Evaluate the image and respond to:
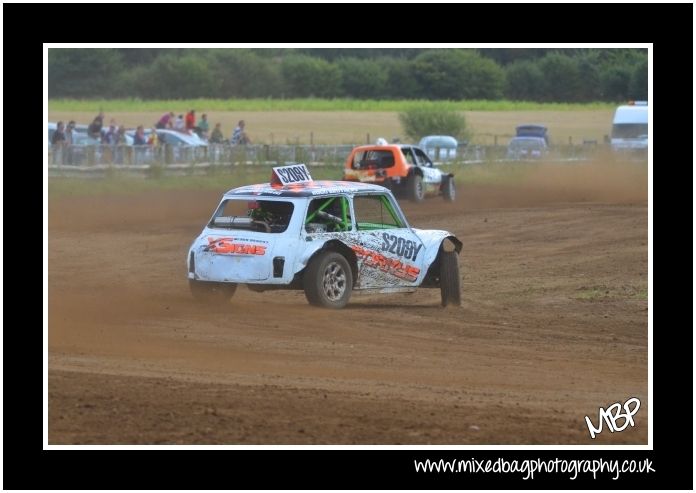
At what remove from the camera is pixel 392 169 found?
97.5 feet

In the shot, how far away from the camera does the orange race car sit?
29578mm

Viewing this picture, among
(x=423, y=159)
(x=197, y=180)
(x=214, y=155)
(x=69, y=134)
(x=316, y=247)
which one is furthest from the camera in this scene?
(x=214, y=155)

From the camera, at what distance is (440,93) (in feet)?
152

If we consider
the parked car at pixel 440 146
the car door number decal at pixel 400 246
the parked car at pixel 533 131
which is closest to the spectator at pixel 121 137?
the parked car at pixel 440 146

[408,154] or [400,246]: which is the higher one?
[408,154]

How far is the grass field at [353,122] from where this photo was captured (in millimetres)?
43375

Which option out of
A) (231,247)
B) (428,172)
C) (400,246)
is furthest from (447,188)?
(231,247)

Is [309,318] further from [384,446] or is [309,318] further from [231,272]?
[384,446]

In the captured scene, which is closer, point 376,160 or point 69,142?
point 376,160

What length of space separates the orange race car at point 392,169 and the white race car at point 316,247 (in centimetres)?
1438

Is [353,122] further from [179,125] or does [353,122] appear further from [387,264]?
[387,264]

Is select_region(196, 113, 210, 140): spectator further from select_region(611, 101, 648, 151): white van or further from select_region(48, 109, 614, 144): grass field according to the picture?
select_region(611, 101, 648, 151): white van

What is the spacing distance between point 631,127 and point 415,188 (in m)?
16.7
